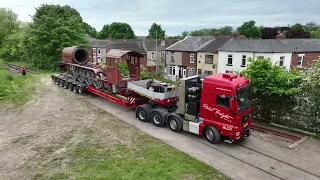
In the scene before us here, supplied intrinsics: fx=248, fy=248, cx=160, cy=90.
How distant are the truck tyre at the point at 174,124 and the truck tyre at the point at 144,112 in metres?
1.45

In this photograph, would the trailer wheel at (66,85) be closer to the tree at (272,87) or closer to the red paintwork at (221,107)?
the red paintwork at (221,107)

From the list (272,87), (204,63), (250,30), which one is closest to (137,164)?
(272,87)

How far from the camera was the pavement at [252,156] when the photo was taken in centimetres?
827

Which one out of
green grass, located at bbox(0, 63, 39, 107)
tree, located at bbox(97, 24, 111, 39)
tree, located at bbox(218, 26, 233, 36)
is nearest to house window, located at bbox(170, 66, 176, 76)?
green grass, located at bbox(0, 63, 39, 107)

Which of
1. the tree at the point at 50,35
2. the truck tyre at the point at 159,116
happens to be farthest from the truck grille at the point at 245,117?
the tree at the point at 50,35

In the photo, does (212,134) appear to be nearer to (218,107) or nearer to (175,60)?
(218,107)

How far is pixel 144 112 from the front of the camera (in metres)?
13.1

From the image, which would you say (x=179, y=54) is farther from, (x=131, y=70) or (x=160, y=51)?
(x=131, y=70)

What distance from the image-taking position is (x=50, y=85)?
22.8 m

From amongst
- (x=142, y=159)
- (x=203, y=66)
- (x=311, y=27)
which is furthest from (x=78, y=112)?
(x=311, y=27)

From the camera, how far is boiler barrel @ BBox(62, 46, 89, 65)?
68.0 feet

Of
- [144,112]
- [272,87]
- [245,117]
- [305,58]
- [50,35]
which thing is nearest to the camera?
[245,117]

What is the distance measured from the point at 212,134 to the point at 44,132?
7.62 m

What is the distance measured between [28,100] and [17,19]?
169 feet
